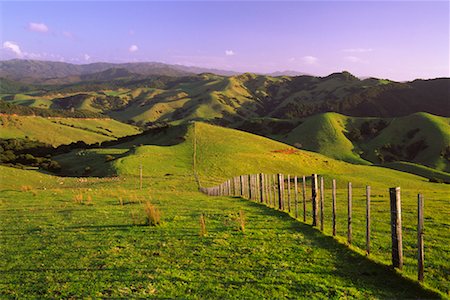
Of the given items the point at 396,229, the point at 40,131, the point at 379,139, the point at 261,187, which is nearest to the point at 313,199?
the point at 396,229

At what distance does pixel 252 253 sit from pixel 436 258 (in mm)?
6565

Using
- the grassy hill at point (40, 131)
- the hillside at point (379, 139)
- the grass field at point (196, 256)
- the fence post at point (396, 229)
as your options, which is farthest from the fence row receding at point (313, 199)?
the grassy hill at point (40, 131)

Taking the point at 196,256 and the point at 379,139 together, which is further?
the point at 379,139

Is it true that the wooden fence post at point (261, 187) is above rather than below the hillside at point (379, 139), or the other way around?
above

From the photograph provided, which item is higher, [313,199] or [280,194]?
[313,199]

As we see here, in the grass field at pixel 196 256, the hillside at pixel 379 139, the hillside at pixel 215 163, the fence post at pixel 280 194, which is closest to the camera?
the grass field at pixel 196 256

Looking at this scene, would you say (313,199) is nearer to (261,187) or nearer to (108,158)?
(261,187)

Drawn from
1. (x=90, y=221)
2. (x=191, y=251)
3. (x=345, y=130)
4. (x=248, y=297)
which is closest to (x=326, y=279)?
(x=248, y=297)

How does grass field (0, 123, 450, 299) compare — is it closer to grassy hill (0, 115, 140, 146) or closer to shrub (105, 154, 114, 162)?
shrub (105, 154, 114, 162)

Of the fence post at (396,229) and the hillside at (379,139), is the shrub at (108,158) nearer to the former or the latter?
the fence post at (396,229)

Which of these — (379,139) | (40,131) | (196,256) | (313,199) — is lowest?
(379,139)

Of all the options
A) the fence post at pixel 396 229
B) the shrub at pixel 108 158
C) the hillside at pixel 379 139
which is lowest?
the hillside at pixel 379 139

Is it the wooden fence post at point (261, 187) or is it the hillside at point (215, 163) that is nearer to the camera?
the wooden fence post at point (261, 187)

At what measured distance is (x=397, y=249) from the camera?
11320mm
